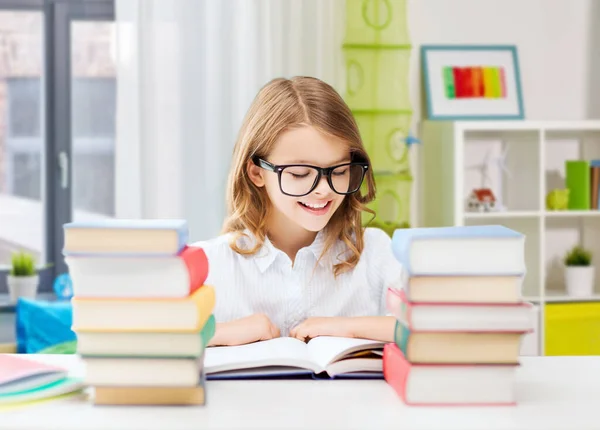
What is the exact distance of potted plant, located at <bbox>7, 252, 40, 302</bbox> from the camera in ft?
11.2

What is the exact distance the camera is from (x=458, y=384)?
39.0 inches

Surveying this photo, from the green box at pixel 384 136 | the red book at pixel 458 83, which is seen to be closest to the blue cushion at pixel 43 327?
the green box at pixel 384 136

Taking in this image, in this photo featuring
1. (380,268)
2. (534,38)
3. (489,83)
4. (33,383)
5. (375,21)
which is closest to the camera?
(33,383)

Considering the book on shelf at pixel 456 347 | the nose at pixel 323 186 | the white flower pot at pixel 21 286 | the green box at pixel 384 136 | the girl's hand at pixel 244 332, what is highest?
the green box at pixel 384 136

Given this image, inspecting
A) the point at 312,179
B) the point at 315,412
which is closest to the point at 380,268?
the point at 312,179

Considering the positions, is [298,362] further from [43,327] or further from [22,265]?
[22,265]

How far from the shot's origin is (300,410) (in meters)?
0.96

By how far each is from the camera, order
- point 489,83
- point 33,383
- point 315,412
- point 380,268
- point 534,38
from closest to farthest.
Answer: point 315,412 → point 33,383 → point 380,268 → point 489,83 → point 534,38

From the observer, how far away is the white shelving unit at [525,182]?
138 inches

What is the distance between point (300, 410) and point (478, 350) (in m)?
0.22

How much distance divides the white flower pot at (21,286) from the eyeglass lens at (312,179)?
2198 mm

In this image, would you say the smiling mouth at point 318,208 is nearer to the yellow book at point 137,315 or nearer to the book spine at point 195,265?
the book spine at point 195,265

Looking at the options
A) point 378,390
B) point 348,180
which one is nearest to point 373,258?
point 348,180

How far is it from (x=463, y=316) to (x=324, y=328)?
0.57 meters
